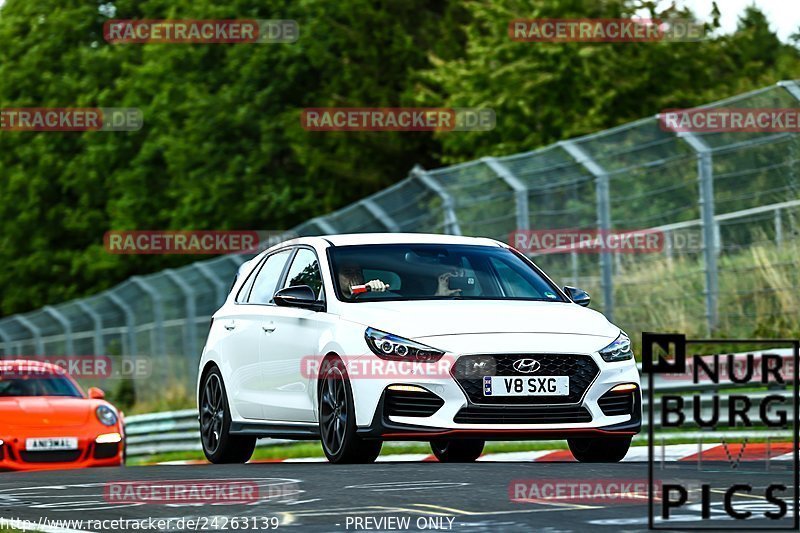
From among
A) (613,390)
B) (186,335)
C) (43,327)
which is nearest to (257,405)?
(613,390)

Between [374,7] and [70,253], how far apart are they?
1313 cm

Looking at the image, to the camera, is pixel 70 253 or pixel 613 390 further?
pixel 70 253

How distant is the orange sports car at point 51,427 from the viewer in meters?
16.1

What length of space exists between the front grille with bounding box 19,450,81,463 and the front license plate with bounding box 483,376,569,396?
259 inches

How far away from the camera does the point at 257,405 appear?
12.9 meters

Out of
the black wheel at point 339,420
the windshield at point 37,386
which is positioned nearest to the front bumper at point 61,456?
the windshield at point 37,386

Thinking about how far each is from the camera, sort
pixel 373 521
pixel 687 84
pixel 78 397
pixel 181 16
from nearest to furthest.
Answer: pixel 373 521, pixel 78 397, pixel 687 84, pixel 181 16

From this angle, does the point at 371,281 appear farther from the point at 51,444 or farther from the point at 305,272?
the point at 51,444

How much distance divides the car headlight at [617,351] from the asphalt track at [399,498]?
0.68 meters

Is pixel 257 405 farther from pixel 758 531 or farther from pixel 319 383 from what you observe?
pixel 758 531
